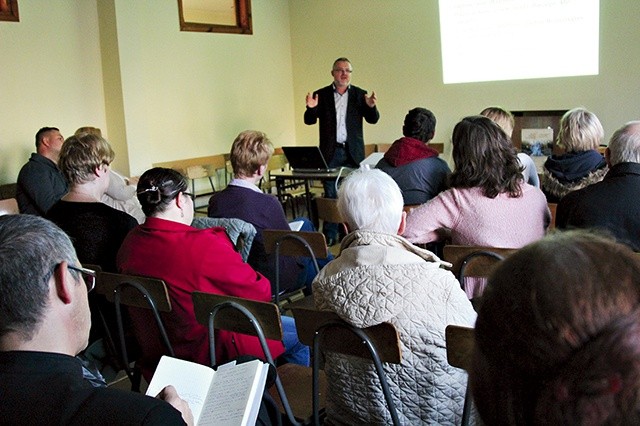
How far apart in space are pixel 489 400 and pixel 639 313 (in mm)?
165

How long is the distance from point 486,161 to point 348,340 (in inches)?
54.0

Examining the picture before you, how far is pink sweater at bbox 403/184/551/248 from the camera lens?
9.54 feet

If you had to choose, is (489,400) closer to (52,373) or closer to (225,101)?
(52,373)

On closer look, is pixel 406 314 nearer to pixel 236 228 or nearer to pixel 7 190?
pixel 236 228

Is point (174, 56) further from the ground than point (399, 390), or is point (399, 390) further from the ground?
point (174, 56)

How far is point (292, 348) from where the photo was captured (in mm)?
2701

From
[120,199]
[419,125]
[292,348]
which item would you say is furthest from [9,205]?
[292,348]

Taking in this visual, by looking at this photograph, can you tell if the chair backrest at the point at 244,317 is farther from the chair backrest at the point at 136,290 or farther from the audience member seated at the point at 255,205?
the audience member seated at the point at 255,205

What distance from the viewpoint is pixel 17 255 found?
1.19m

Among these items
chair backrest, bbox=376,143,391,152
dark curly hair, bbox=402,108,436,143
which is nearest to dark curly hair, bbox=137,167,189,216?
dark curly hair, bbox=402,108,436,143

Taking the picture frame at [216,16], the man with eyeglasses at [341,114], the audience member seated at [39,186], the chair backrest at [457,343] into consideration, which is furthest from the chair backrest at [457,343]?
the picture frame at [216,16]

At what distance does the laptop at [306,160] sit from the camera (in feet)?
19.4

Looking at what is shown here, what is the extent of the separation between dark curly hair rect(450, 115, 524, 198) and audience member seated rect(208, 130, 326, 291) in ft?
3.20

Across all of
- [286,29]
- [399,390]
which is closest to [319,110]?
[286,29]
